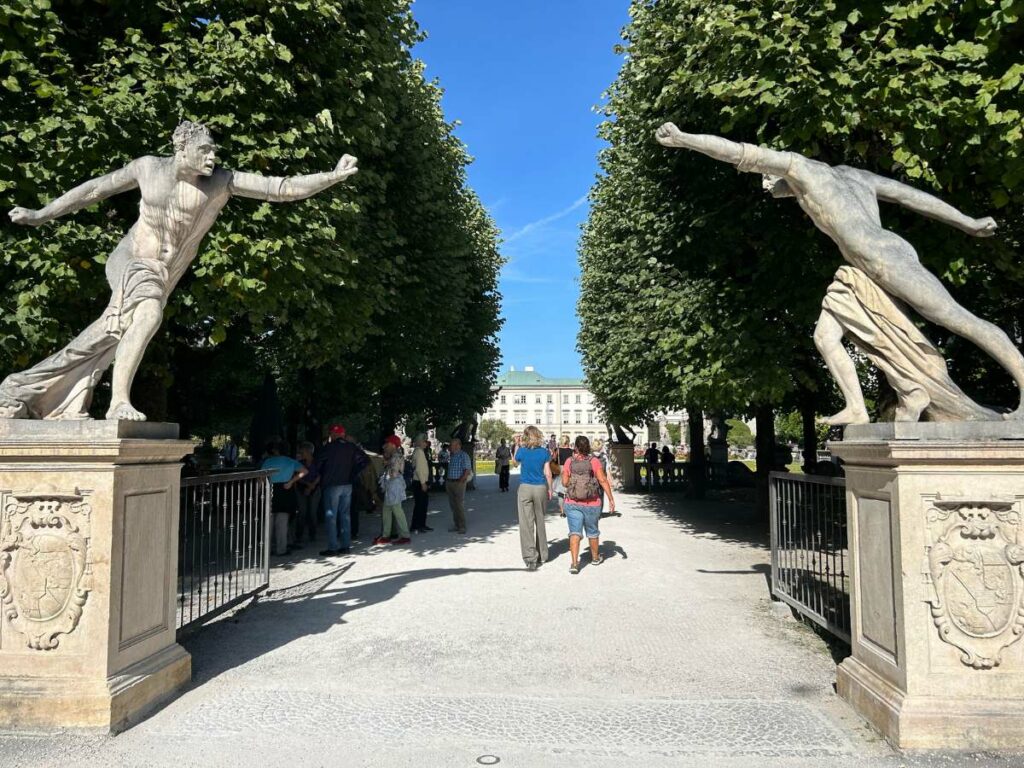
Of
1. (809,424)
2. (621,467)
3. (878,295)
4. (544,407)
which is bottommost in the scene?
(621,467)

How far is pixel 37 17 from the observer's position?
7.05 m

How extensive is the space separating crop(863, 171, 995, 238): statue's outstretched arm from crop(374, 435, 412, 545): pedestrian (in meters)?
8.19

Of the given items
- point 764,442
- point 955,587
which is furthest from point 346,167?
point 764,442

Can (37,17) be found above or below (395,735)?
above

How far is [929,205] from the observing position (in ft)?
15.1

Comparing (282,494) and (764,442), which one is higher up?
(764,442)

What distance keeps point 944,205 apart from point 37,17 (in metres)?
8.62

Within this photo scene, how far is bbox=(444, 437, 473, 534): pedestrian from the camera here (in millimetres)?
12219

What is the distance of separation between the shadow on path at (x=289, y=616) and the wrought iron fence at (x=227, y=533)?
0.67 feet

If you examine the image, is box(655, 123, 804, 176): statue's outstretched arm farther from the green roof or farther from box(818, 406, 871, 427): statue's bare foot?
the green roof

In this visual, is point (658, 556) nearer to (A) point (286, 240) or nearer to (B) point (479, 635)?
(B) point (479, 635)

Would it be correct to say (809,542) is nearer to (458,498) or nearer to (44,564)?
(44,564)

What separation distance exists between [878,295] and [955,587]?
181 centimetres

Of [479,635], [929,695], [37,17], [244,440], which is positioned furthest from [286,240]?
[244,440]
